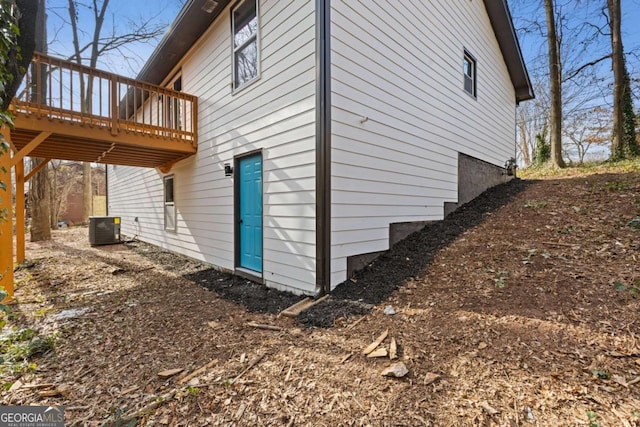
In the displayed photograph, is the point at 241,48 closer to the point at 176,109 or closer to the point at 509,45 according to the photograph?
the point at 176,109

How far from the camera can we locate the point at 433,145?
19.4 ft

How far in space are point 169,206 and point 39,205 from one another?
5802 mm

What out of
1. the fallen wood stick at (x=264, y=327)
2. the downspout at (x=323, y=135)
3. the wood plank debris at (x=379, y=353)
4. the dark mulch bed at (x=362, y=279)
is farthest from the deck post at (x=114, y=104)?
the wood plank debris at (x=379, y=353)

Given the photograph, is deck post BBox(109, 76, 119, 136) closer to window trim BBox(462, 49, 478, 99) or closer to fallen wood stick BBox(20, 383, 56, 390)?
fallen wood stick BBox(20, 383, 56, 390)

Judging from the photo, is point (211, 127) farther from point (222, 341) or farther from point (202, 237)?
point (222, 341)

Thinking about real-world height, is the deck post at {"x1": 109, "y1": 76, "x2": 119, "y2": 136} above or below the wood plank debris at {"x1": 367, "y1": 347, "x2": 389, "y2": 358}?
above

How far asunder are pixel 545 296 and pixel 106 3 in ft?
58.2

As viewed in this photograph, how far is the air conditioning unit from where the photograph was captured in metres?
9.56

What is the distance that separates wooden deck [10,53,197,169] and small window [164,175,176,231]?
1.22 m

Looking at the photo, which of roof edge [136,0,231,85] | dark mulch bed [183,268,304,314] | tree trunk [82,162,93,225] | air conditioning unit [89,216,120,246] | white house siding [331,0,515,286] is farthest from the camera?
tree trunk [82,162,93,225]

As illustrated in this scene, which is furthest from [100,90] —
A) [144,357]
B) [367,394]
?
[367,394]

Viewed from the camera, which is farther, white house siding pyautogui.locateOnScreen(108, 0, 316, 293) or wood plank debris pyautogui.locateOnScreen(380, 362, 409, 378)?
white house siding pyautogui.locateOnScreen(108, 0, 316, 293)

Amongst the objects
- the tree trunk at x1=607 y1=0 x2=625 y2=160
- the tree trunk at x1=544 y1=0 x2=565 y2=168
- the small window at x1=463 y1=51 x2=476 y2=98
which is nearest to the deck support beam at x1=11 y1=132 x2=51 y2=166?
the small window at x1=463 y1=51 x2=476 y2=98

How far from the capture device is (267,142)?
4531 millimetres
